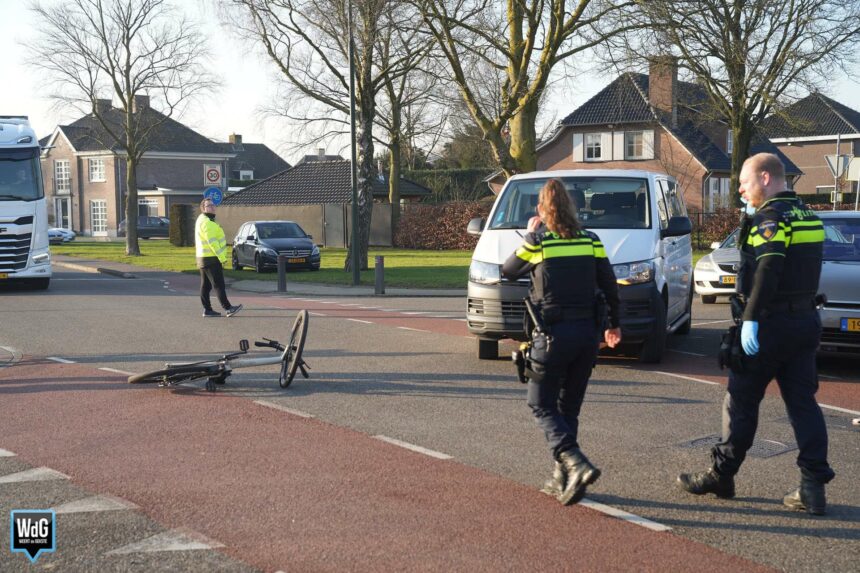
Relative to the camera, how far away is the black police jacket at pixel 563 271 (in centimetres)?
559

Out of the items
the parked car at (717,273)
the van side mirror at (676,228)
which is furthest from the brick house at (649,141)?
the van side mirror at (676,228)

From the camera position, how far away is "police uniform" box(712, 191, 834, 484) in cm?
530

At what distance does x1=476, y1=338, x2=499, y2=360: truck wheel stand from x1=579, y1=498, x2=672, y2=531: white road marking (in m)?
5.20

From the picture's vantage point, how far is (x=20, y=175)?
802 inches

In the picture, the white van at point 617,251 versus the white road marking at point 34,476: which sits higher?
the white van at point 617,251

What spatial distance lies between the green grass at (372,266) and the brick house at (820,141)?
3228cm

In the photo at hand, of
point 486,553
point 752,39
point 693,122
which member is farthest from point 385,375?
point 693,122

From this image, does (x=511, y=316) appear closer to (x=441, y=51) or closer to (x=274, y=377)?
(x=274, y=377)

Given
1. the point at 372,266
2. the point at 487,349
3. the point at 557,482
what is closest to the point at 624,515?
the point at 557,482

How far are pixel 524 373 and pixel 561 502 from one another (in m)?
0.80

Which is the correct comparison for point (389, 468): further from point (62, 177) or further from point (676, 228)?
point (62, 177)

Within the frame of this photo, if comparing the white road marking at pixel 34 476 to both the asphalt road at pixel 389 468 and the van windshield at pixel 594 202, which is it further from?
the van windshield at pixel 594 202

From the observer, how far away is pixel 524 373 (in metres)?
5.80

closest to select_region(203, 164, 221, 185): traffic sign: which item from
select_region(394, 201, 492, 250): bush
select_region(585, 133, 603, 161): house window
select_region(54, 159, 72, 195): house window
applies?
select_region(394, 201, 492, 250): bush
